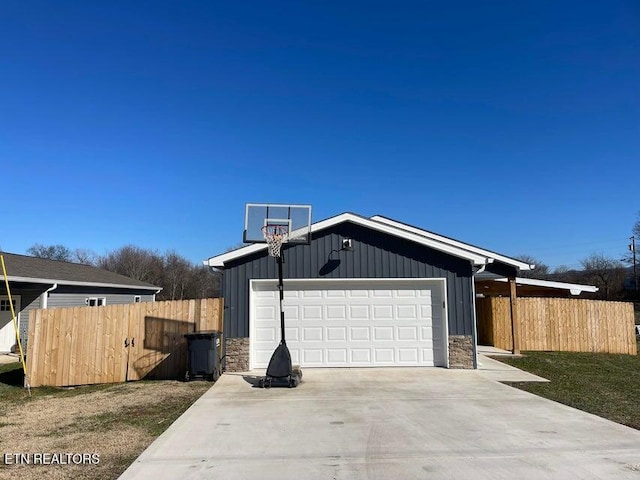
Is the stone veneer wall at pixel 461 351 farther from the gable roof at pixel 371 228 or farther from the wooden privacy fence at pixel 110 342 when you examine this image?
the wooden privacy fence at pixel 110 342

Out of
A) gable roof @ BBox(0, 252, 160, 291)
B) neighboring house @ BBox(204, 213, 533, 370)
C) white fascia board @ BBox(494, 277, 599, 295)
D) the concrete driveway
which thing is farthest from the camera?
white fascia board @ BBox(494, 277, 599, 295)

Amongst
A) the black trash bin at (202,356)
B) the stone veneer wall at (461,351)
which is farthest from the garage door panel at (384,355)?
the black trash bin at (202,356)

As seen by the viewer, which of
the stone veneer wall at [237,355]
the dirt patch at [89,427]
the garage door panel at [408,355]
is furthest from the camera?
the garage door panel at [408,355]

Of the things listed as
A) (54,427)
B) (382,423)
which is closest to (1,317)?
(54,427)

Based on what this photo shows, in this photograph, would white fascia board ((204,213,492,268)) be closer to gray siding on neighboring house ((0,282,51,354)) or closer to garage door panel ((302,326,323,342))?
garage door panel ((302,326,323,342))

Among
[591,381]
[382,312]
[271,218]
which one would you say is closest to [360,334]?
[382,312]

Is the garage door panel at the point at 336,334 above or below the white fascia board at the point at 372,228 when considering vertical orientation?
below

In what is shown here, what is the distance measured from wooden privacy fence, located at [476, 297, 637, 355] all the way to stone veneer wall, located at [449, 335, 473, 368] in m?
5.04

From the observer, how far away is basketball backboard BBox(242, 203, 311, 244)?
33.5 feet

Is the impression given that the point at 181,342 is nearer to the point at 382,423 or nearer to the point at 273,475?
the point at 382,423

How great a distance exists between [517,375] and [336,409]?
216 inches

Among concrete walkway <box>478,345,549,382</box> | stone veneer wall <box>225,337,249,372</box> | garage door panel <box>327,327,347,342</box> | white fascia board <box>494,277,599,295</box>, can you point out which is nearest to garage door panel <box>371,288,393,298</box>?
garage door panel <box>327,327,347,342</box>

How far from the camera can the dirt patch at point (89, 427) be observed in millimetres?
4840

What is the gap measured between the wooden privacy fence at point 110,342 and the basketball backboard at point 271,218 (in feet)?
7.81
